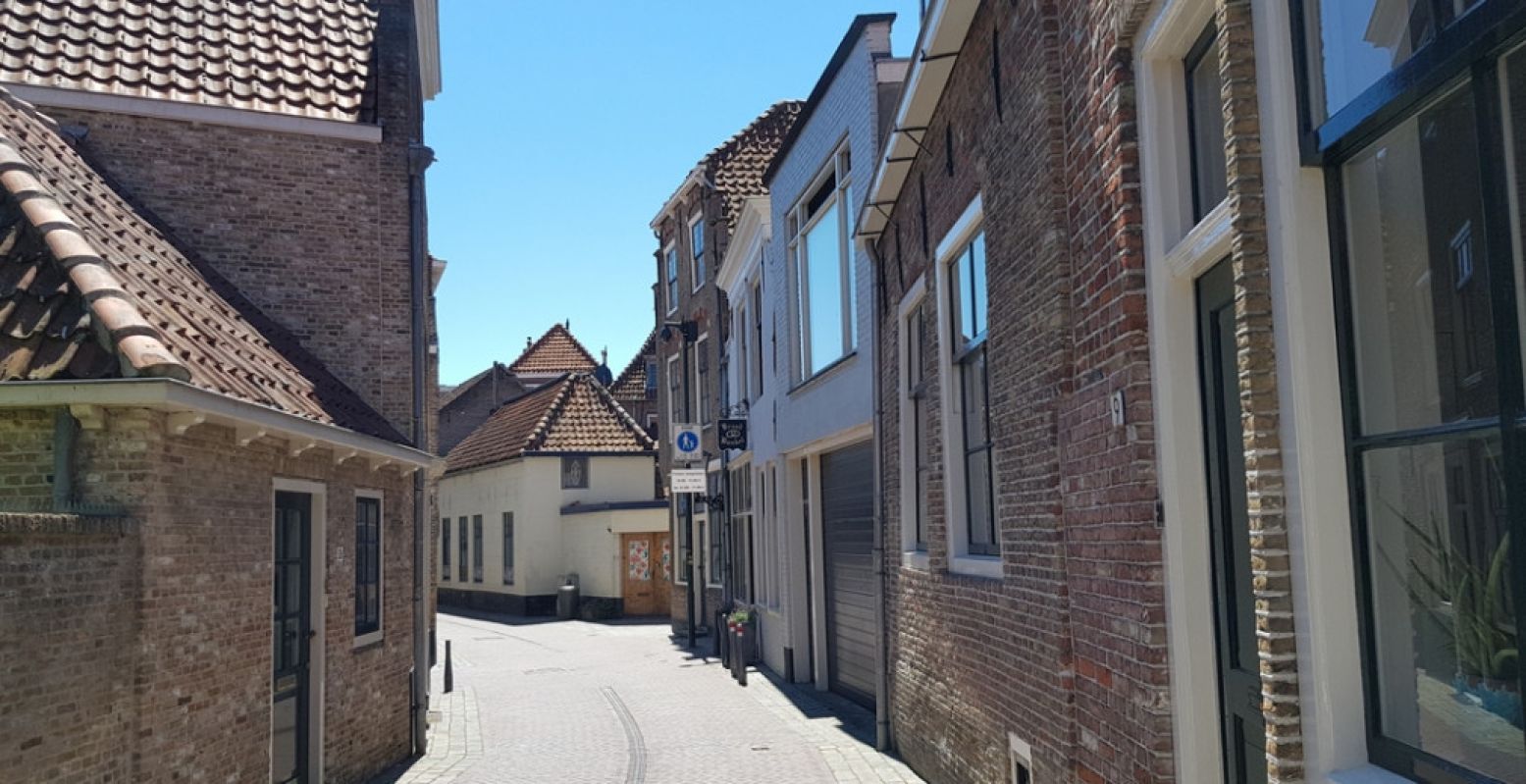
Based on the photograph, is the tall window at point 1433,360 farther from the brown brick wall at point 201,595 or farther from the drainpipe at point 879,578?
the drainpipe at point 879,578

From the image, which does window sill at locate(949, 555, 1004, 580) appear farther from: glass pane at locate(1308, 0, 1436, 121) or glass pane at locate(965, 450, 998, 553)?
glass pane at locate(1308, 0, 1436, 121)

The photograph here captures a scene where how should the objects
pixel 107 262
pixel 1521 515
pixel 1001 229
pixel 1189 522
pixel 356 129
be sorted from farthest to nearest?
pixel 356 129
pixel 107 262
pixel 1001 229
pixel 1189 522
pixel 1521 515

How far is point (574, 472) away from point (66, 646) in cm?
2649

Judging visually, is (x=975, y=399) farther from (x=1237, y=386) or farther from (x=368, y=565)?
(x=368, y=565)

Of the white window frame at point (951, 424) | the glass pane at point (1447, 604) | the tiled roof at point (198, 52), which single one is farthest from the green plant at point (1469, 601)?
the tiled roof at point (198, 52)

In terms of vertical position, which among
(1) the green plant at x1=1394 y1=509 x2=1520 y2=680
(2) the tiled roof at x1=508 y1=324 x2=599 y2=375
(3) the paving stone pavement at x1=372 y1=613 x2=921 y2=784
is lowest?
(3) the paving stone pavement at x1=372 y1=613 x2=921 y2=784

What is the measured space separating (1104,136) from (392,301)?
364 inches

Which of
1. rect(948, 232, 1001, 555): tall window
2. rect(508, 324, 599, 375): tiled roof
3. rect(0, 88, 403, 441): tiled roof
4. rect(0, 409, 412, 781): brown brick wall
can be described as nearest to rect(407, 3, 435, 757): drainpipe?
rect(0, 88, 403, 441): tiled roof

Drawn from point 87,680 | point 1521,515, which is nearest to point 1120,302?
point 1521,515

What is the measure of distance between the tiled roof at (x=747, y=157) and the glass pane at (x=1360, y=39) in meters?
21.1

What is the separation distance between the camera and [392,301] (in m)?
12.9

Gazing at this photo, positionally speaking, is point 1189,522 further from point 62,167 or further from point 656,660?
point 656,660

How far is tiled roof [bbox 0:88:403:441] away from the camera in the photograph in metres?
6.88

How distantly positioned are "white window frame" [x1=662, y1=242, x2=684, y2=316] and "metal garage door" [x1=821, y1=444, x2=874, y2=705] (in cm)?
1239
